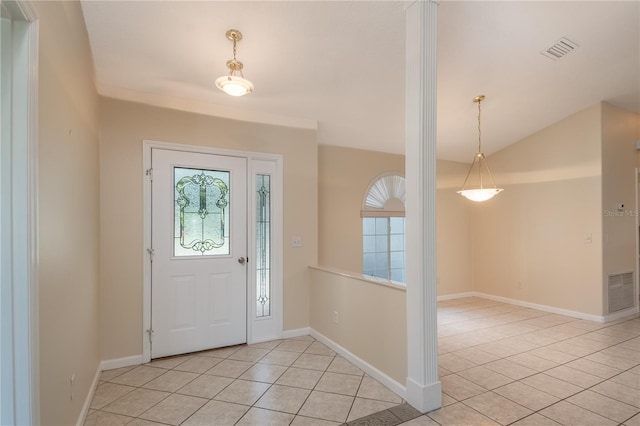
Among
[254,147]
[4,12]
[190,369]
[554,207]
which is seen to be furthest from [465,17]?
[190,369]

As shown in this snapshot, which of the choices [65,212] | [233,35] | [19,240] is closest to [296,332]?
[65,212]

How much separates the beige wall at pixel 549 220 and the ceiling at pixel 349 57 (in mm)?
690

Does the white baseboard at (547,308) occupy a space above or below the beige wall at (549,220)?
below

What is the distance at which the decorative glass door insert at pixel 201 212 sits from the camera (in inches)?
130

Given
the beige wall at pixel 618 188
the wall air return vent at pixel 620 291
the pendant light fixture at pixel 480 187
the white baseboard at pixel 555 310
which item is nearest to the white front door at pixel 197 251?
the pendant light fixture at pixel 480 187

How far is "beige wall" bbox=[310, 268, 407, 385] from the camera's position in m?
2.49

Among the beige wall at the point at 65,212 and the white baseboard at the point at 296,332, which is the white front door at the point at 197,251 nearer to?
the white baseboard at the point at 296,332

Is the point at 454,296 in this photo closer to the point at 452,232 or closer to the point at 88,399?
the point at 452,232

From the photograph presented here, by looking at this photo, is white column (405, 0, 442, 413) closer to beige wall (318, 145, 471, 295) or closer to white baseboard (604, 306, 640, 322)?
beige wall (318, 145, 471, 295)

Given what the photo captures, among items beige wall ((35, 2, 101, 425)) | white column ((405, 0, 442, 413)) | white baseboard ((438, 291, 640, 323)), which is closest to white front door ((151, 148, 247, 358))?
beige wall ((35, 2, 101, 425))

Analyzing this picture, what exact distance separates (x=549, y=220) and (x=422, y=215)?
385 cm

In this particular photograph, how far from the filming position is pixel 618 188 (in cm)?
455

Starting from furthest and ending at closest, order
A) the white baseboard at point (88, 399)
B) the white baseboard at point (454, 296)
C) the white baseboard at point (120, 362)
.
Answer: the white baseboard at point (454, 296)
the white baseboard at point (120, 362)
the white baseboard at point (88, 399)

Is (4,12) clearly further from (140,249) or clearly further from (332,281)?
(332,281)
